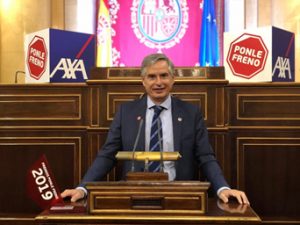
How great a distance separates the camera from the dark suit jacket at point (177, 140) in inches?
108

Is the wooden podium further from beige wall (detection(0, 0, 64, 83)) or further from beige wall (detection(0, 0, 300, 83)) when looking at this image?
beige wall (detection(0, 0, 64, 83))

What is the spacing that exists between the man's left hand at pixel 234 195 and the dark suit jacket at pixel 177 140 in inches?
12.9

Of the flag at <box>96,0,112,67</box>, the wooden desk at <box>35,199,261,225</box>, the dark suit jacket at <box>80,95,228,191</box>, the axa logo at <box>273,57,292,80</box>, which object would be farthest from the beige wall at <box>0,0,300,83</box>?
the wooden desk at <box>35,199,261,225</box>

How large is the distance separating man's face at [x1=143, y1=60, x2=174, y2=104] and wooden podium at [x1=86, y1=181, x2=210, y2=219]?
0.84 metres

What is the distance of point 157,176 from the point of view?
213 cm

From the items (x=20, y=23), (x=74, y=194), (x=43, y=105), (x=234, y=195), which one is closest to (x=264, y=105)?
(x=234, y=195)

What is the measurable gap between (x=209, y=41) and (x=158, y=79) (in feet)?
17.7

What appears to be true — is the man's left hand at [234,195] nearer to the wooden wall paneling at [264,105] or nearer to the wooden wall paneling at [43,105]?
the wooden wall paneling at [264,105]

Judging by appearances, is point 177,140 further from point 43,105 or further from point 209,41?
point 209,41

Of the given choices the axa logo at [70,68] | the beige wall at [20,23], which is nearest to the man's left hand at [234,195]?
the axa logo at [70,68]

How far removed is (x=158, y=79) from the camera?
106 inches

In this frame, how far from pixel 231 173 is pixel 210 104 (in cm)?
53

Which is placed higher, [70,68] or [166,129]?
[70,68]

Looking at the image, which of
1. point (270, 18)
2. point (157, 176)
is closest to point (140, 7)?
point (270, 18)
